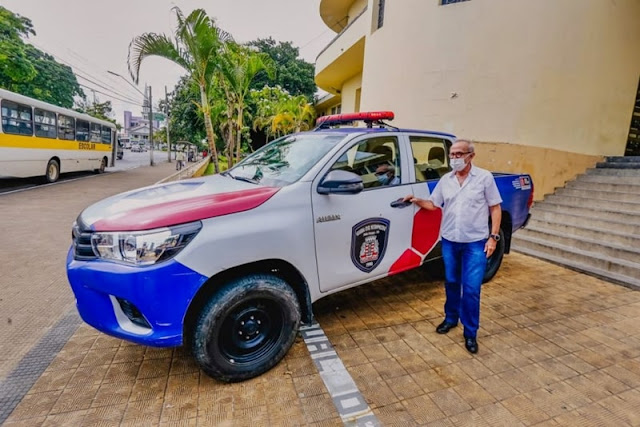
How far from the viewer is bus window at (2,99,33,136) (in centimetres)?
984

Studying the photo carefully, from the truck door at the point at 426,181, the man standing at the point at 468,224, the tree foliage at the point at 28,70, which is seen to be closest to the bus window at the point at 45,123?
the tree foliage at the point at 28,70

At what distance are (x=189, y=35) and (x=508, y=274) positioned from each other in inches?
339

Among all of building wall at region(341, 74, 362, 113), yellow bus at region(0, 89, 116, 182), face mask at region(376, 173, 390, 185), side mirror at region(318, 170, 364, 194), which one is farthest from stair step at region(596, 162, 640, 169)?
yellow bus at region(0, 89, 116, 182)

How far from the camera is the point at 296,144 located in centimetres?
345

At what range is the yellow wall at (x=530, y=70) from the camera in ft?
23.4

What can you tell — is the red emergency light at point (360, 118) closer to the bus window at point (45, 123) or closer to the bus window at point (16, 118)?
the bus window at point (16, 118)

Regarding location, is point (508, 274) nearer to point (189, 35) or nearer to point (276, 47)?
point (189, 35)

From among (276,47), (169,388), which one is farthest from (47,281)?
(276,47)

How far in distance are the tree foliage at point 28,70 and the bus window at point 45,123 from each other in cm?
901

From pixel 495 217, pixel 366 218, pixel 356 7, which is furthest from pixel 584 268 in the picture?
pixel 356 7

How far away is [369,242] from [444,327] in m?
1.12

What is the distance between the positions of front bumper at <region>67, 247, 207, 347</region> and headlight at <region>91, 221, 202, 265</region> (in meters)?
0.05

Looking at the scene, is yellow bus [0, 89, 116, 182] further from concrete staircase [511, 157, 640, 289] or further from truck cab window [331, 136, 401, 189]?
concrete staircase [511, 157, 640, 289]

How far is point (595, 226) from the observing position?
18.9ft
